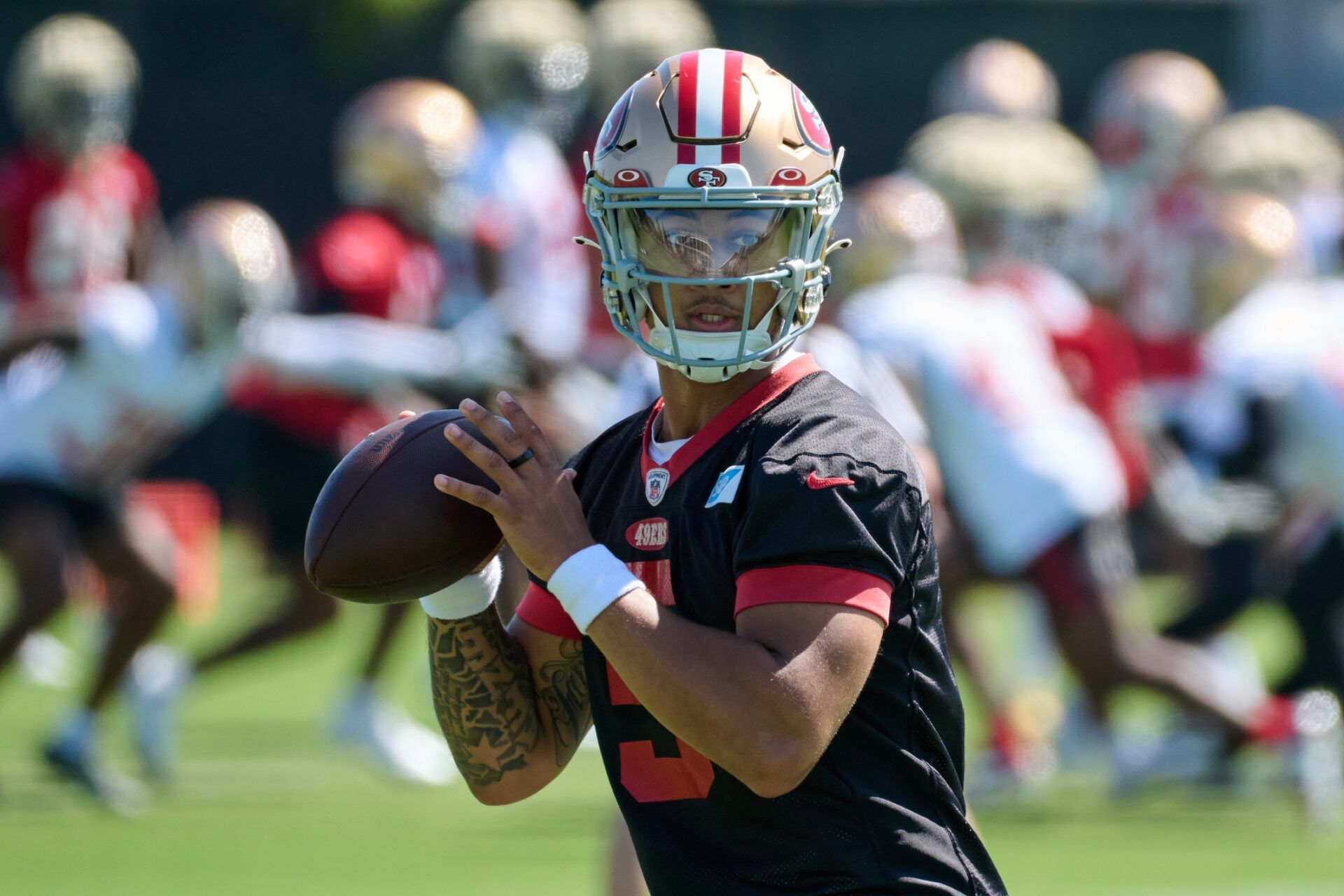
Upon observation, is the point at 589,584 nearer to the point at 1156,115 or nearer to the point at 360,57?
the point at 1156,115

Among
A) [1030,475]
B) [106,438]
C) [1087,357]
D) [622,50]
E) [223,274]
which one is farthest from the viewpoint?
[622,50]

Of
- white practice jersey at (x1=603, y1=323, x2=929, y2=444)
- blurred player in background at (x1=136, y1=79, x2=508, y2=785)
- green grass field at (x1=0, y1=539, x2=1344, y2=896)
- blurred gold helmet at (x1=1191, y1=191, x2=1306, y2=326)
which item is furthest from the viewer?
blurred gold helmet at (x1=1191, y1=191, x2=1306, y2=326)

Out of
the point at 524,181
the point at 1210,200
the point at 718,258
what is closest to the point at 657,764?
the point at 718,258

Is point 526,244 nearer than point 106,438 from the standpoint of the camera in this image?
No

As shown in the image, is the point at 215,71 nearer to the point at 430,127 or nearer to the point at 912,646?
the point at 430,127

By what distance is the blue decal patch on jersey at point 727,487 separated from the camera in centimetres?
254

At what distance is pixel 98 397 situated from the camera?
750cm

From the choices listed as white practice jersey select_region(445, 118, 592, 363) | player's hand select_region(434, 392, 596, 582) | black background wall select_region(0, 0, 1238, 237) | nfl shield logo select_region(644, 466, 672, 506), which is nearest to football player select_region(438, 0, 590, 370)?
white practice jersey select_region(445, 118, 592, 363)

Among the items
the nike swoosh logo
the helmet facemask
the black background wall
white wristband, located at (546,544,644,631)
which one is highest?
the helmet facemask

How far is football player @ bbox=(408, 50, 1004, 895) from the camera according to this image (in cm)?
241

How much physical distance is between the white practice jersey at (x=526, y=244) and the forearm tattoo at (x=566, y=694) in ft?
19.0

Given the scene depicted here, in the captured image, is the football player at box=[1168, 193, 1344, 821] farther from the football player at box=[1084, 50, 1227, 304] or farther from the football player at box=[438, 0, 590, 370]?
the football player at box=[1084, 50, 1227, 304]

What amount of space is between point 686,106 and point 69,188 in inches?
253

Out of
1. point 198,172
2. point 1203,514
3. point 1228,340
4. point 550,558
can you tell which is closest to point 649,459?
point 550,558
